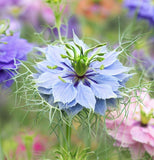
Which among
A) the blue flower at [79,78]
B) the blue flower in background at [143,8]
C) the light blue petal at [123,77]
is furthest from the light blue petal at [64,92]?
the blue flower in background at [143,8]

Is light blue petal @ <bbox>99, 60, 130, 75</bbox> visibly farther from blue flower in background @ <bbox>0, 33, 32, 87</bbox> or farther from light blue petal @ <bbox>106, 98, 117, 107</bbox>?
blue flower in background @ <bbox>0, 33, 32, 87</bbox>

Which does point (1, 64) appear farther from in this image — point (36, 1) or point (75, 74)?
point (36, 1)

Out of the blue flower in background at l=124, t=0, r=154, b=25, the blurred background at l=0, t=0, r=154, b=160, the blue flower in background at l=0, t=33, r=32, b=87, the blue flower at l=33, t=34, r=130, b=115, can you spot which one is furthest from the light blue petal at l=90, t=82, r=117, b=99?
the blue flower in background at l=124, t=0, r=154, b=25

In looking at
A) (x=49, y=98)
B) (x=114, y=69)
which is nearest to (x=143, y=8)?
(x=114, y=69)


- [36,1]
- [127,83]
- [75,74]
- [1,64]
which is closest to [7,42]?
[1,64]

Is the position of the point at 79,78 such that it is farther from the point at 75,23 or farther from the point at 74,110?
the point at 75,23
